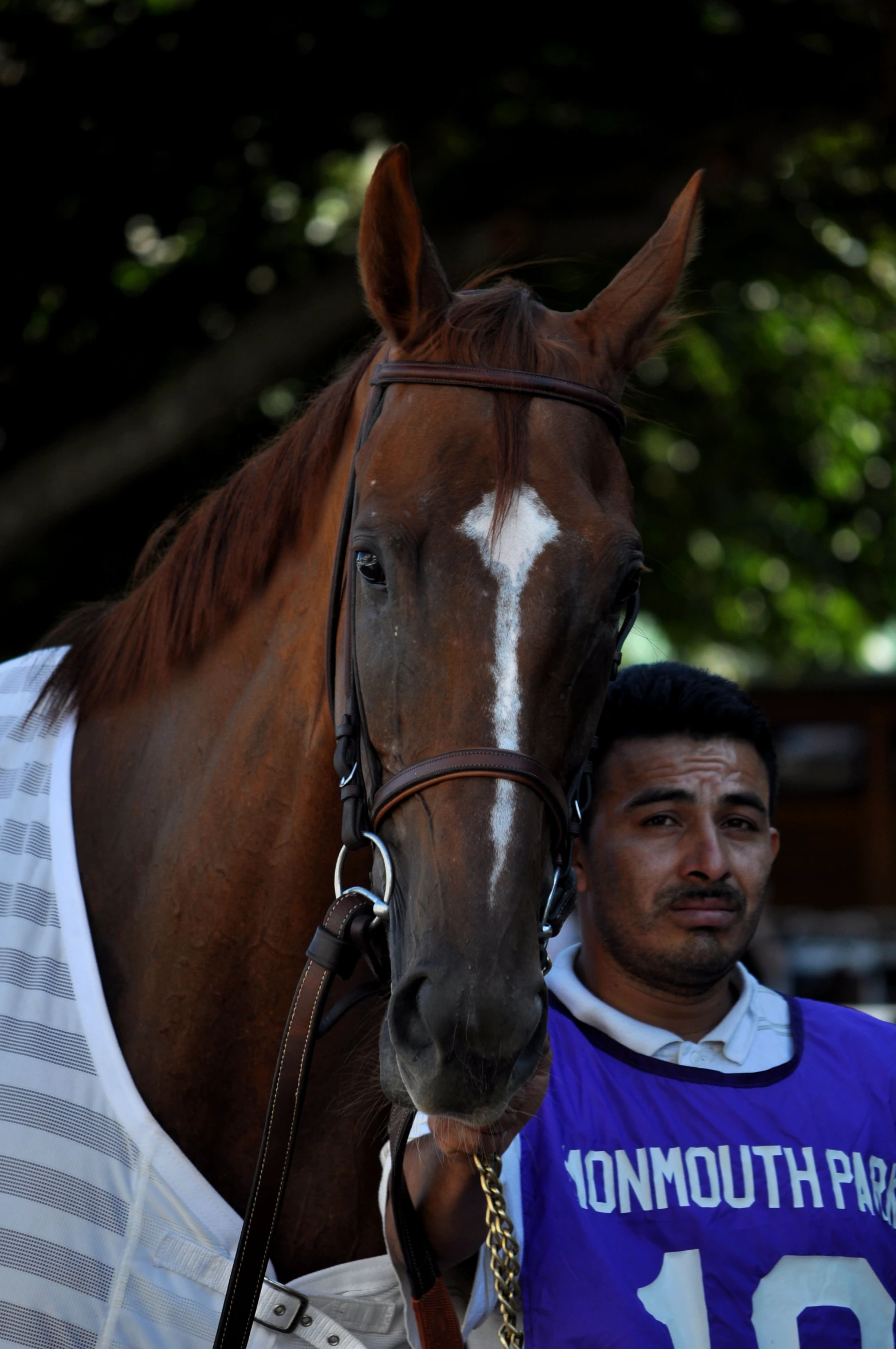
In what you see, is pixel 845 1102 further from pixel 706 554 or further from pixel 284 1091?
pixel 706 554

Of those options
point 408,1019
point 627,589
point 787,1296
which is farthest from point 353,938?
point 787,1296

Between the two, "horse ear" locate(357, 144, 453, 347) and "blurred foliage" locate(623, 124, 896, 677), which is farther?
"blurred foliage" locate(623, 124, 896, 677)

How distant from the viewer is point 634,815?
86.7 inches

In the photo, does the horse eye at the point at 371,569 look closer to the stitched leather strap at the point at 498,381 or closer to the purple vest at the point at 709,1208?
the stitched leather strap at the point at 498,381

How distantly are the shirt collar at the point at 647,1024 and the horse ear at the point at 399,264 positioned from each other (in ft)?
3.81

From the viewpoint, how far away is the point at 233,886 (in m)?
1.96

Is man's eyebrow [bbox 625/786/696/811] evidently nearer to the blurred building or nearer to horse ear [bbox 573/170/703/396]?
horse ear [bbox 573/170/703/396]

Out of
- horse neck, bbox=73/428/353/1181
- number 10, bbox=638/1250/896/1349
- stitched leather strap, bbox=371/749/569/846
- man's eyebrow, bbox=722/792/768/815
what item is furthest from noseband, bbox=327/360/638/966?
number 10, bbox=638/1250/896/1349

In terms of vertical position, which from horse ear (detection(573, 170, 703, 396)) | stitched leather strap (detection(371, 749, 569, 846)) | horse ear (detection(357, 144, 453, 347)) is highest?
horse ear (detection(357, 144, 453, 347))

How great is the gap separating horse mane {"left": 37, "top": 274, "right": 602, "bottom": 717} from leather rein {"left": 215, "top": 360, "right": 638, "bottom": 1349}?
0.06 meters

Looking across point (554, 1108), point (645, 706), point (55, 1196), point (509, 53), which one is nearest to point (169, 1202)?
point (55, 1196)

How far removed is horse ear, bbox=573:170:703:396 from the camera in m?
1.97

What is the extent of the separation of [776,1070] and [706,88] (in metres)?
5.34

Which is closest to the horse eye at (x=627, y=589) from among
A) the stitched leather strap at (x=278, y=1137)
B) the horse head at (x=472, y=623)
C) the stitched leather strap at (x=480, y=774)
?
the horse head at (x=472, y=623)
